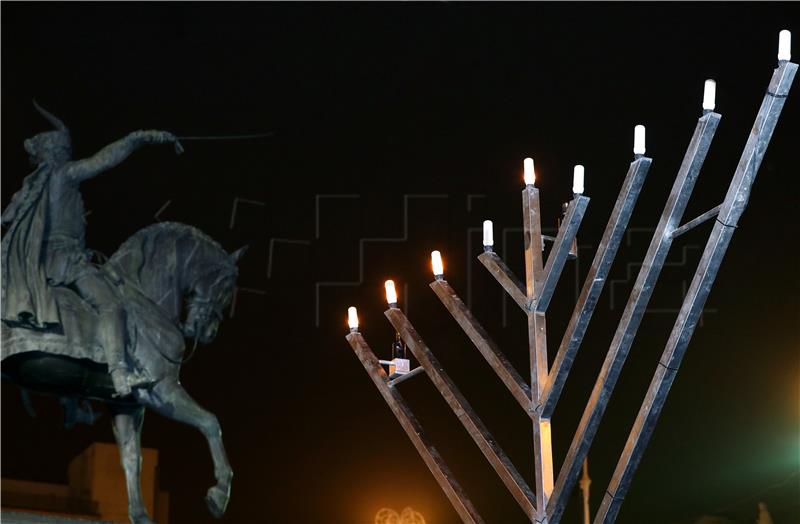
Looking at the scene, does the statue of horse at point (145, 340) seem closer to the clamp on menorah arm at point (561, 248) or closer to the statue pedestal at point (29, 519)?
the statue pedestal at point (29, 519)

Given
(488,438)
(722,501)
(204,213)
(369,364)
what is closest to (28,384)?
(369,364)

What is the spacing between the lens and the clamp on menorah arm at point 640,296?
3.89 m

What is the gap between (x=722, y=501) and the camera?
8.04 m

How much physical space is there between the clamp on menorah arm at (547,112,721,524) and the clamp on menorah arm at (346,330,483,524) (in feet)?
1.36

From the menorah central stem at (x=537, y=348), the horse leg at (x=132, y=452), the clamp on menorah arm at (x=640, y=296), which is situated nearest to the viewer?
the clamp on menorah arm at (x=640, y=296)

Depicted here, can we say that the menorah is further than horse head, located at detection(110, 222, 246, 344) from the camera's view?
No

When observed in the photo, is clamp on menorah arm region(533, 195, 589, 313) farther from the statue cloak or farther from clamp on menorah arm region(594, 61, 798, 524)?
the statue cloak

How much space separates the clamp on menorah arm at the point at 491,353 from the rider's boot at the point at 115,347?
1629 mm

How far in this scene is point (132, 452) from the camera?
606cm

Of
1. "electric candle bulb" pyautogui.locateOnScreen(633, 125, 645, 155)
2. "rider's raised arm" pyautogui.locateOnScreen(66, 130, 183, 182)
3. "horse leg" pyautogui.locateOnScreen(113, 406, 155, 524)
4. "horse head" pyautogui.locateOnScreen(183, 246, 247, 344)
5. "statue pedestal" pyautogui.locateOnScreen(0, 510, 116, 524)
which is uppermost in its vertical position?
"rider's raised arm" pyautogui.locateOnScreen(66, 130, 183, 182)

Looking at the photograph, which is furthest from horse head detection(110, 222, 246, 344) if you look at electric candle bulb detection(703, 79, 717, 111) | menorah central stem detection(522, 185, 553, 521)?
electric candle bulb detection(703, 79, 717, 111)

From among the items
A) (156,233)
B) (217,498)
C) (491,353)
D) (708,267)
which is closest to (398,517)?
(217,498)

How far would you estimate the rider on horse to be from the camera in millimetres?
5750

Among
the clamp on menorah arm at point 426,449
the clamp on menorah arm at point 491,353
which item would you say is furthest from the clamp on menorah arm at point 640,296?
the clamp on menorah arm at point 426,449
